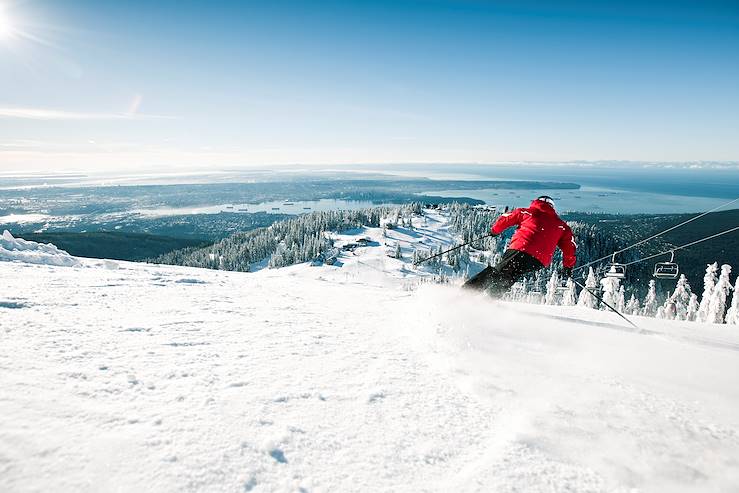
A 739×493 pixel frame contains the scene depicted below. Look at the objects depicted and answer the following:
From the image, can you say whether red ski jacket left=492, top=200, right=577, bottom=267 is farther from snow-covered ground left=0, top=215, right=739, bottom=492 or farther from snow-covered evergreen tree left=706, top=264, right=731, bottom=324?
snow-covered evergreen tree left=706, top=264, right=731, bottom=324

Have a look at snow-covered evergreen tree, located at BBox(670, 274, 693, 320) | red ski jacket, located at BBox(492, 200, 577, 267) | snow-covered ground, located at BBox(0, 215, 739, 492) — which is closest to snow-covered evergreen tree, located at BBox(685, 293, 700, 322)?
snow-covered evergreen tree, located at BBox(670, 274, 693, 320)

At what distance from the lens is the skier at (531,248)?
8.34 meters

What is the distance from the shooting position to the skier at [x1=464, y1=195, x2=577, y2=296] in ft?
27.4

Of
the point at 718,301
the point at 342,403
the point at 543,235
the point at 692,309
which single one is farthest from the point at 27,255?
the point at 692,309

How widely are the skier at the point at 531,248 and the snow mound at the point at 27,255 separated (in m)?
14.8

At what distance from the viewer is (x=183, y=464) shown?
7.90 ft

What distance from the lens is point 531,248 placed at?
835cm

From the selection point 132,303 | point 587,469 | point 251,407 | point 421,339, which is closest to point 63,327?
point 132,303

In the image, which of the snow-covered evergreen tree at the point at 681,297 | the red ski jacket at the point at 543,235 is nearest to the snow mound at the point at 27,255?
the red ski jacket at the point at 543,235

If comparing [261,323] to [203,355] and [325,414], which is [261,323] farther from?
[325,414]

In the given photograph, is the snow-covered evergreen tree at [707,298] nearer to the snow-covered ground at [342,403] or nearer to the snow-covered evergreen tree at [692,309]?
the snow-covered evergreen tree at [692,309]

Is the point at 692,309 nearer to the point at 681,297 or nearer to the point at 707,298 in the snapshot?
the point at 681,297

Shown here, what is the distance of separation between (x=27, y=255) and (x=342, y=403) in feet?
51.5

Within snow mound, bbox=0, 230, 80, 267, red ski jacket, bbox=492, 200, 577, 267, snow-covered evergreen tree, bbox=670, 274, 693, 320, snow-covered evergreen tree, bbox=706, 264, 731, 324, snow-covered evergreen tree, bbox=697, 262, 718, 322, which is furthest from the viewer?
snow-covered evergreen tree, bbox=670, 274, 693, 320
